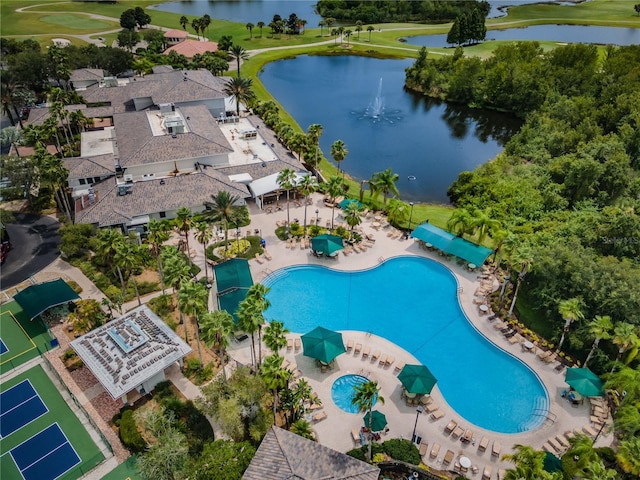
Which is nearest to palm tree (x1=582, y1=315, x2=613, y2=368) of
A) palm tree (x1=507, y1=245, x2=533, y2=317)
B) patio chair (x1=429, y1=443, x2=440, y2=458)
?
palm tree (x1=507, y1=245, x2=533, y2=317)

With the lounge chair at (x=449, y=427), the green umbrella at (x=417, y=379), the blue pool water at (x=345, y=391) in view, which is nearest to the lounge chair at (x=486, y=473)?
the lounge chair at (x=449, y=427)

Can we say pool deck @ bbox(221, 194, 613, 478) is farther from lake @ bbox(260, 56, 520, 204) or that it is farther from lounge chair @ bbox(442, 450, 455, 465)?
lake @ bbox(260, 56, 520, 204)

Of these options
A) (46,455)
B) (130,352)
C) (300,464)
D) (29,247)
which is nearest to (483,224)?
(300,464)

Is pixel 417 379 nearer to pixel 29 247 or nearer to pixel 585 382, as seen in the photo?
pixel 585 382

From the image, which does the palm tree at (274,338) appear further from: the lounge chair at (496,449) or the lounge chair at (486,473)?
the lounge chair at (496,449)

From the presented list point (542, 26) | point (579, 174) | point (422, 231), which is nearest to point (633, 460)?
point (422, 231)

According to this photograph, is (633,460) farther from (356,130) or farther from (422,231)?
(356,130)
